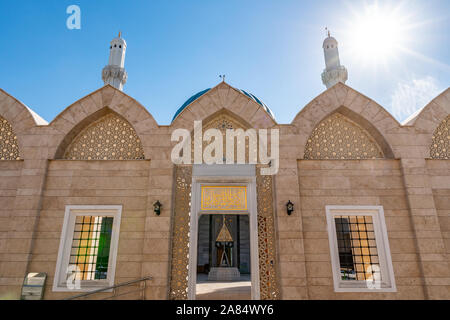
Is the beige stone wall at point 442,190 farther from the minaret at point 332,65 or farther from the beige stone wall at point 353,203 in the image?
the minaret at point 332,65

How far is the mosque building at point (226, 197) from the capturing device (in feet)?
22.3

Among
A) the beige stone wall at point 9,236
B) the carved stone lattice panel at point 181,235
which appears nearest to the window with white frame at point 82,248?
the beige stone wall at point 9,236

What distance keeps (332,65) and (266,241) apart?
41.5ft

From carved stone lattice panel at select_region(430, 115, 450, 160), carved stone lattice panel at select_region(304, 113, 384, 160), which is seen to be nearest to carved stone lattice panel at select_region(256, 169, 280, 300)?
carved stone lattice panel at select_region(304, 113, 384, 160)

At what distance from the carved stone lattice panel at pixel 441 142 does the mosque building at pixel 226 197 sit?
64 millimetres

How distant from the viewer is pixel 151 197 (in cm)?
729

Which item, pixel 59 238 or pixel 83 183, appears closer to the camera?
pixel 59 238

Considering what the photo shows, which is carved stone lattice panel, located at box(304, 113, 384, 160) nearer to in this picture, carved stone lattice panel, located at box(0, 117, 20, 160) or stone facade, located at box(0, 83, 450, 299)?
stone facade, located at box(0, 83, 450, 299)

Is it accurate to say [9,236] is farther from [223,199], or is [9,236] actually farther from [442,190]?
[442,190]

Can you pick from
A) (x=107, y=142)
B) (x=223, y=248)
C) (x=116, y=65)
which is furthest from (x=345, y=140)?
(x=116, y=65)

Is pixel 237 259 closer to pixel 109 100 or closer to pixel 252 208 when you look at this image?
pixel 252 208

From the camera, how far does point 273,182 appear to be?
7.58 metres
